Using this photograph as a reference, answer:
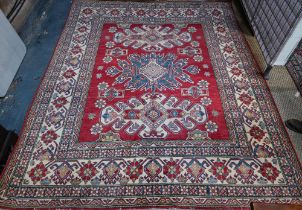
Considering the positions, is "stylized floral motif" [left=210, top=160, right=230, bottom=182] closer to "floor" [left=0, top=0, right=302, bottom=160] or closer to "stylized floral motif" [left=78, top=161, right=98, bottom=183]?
"floor" [left=0, top=0, right=302, bottom=160]

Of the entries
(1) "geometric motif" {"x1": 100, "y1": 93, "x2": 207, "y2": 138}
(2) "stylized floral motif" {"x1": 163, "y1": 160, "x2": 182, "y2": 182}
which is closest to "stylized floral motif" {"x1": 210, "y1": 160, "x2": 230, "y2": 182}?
(2) "stylized floral motif" {"x1": 163, "y1": 160, "x2": 182, "y2": 182}

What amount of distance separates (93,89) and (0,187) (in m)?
1.05

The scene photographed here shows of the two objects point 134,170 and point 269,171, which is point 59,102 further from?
point 269,171

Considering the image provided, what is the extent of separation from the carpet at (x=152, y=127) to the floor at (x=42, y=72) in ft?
0.33

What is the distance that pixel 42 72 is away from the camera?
2434 mm

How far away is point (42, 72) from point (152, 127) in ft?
4.19

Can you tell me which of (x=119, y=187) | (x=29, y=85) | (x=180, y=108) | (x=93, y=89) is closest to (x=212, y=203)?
(x=119, y=187)

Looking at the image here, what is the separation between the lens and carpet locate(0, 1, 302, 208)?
1.68 metres

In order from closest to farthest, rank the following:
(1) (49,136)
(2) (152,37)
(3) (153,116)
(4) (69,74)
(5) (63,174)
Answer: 1. (5) (63,174)
2. (1) (49,136)
3. (3) (153,116)
4. (4) (69,74)
5. (2) (152,37)

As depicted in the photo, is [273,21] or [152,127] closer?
[152,127]

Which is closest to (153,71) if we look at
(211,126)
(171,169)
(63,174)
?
(211,126)

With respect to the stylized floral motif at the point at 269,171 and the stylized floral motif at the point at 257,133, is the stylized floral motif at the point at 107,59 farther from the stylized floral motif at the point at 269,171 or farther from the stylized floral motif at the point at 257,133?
the stylized floral motif at the point at 269,171

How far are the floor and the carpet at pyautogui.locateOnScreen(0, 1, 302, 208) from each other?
0.33 feet

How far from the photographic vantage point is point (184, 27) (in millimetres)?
2846
